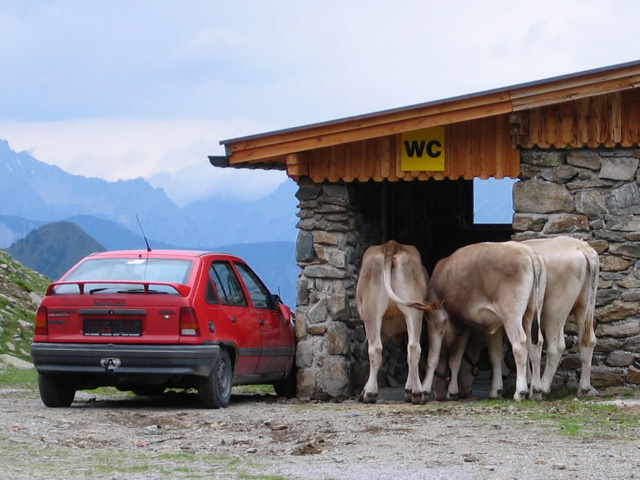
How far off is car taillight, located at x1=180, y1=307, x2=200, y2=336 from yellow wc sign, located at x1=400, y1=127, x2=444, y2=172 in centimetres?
416

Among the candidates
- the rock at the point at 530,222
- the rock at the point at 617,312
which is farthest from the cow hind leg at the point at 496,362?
the rock at the point at 530,222

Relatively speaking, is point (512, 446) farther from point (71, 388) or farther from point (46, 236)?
point (46, 236)

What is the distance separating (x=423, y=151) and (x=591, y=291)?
2842 mm

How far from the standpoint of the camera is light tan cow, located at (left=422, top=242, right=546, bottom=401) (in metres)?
13.0

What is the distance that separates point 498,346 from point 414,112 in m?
3.05

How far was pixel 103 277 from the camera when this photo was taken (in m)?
12.6

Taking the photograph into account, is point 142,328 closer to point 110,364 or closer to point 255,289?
point 110,364

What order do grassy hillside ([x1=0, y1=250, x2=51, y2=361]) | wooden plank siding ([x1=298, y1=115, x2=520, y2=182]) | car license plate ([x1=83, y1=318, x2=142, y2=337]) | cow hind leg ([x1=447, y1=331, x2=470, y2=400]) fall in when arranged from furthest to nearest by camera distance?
1. grassy hillside ([x1=0, y1=250, x2=51, y2=361])
2. wooden plank siding ([x1=298, y1=115, x2=520, y2=182])
3. cow hind leg ([x1=447, y1=331, x2=470, y2=400])
4. car license plate ([x1=83, y1=318, x2=142, y2=337])

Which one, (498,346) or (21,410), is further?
(498,346)

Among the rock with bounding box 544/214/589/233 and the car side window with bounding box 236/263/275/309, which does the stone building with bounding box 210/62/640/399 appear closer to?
the rock with bounding box 544/214/589/233

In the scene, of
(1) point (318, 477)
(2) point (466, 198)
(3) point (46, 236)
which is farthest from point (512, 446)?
(3) point (46, 236)

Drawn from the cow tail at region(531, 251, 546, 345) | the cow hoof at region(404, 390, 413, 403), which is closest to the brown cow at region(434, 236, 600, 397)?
the cow tail at region(531, 251, 546, 345)

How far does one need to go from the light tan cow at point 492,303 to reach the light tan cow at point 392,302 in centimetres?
30

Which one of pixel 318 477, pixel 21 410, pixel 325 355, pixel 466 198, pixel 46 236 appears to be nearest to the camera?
pixel 318 477
